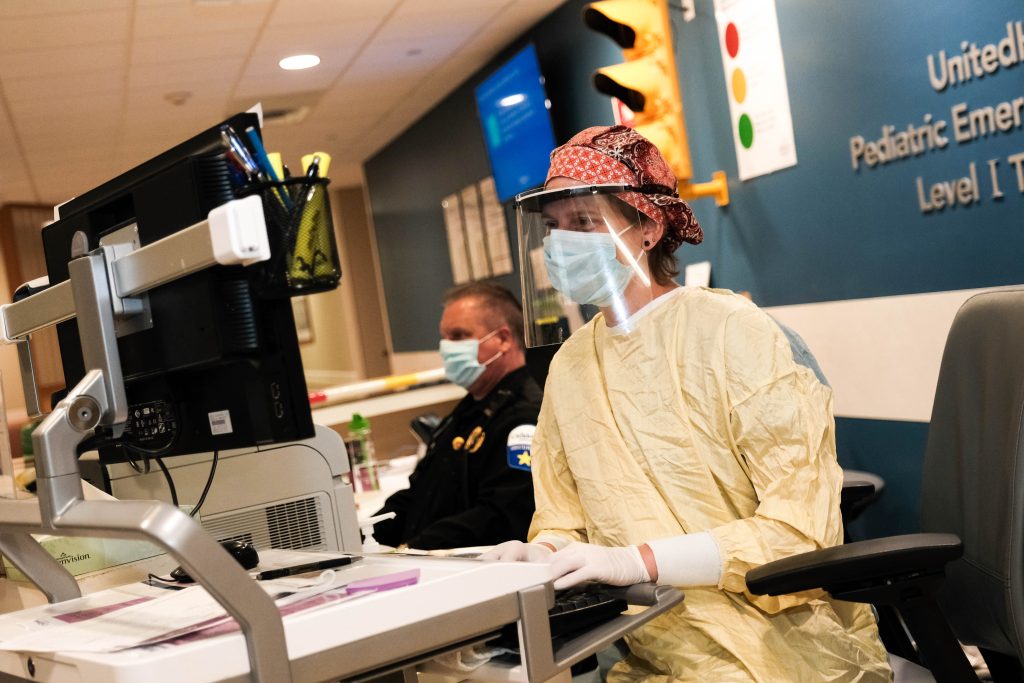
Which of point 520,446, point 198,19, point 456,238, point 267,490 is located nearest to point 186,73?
point 198,19

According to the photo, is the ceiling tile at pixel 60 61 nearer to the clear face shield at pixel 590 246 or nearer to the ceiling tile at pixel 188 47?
the ceiling tile at pixel 188 47

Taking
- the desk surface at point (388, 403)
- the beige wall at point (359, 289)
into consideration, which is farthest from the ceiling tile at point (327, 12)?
the beige wall at point (359, 289)

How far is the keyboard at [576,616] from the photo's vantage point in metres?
1.15

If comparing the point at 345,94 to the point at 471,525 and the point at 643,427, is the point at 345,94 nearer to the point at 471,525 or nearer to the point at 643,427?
the point at 471,525

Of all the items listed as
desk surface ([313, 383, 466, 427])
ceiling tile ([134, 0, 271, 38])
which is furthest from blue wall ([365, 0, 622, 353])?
ceiling tile ([134, 0, 271, 38])

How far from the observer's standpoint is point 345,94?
20.6ft

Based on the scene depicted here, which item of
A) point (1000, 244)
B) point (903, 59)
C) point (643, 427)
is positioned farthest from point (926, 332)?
point (643, 427)

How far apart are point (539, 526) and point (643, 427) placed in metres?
0.28

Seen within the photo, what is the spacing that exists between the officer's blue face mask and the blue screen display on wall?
7.04 ft

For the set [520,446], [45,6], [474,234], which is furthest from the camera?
[474,234]

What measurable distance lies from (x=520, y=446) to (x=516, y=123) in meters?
3.38

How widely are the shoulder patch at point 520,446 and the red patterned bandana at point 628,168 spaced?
2.51 ft

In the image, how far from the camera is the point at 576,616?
3.85ft

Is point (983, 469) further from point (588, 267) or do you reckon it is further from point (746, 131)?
point (746, 131)
